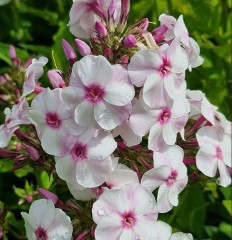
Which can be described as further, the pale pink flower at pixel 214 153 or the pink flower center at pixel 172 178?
the pale pink flower at pixel 214 153

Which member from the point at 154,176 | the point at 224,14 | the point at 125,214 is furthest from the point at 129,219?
the point at 224,14

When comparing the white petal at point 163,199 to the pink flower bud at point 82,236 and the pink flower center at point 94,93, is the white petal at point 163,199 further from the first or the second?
the pink flower center at point 94,93

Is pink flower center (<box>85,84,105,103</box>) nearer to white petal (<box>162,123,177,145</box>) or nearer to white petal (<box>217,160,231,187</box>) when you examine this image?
white petal (<box>162,123,177,145</box>)

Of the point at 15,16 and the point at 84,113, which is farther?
the point at 15,16

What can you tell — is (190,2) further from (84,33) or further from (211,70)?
(84,33)

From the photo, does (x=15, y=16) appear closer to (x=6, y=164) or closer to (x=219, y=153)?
(x=6, y=164)

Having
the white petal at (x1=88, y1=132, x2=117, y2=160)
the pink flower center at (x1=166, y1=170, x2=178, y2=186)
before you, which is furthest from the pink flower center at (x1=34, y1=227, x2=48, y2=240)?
the pink flower center at (x1=166, y1=170, x2=178, y2=186)

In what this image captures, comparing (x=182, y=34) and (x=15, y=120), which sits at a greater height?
(x=182, y=34)

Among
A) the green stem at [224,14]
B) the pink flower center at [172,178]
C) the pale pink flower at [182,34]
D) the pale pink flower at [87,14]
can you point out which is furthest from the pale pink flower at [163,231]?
the green stem at [224,14]
